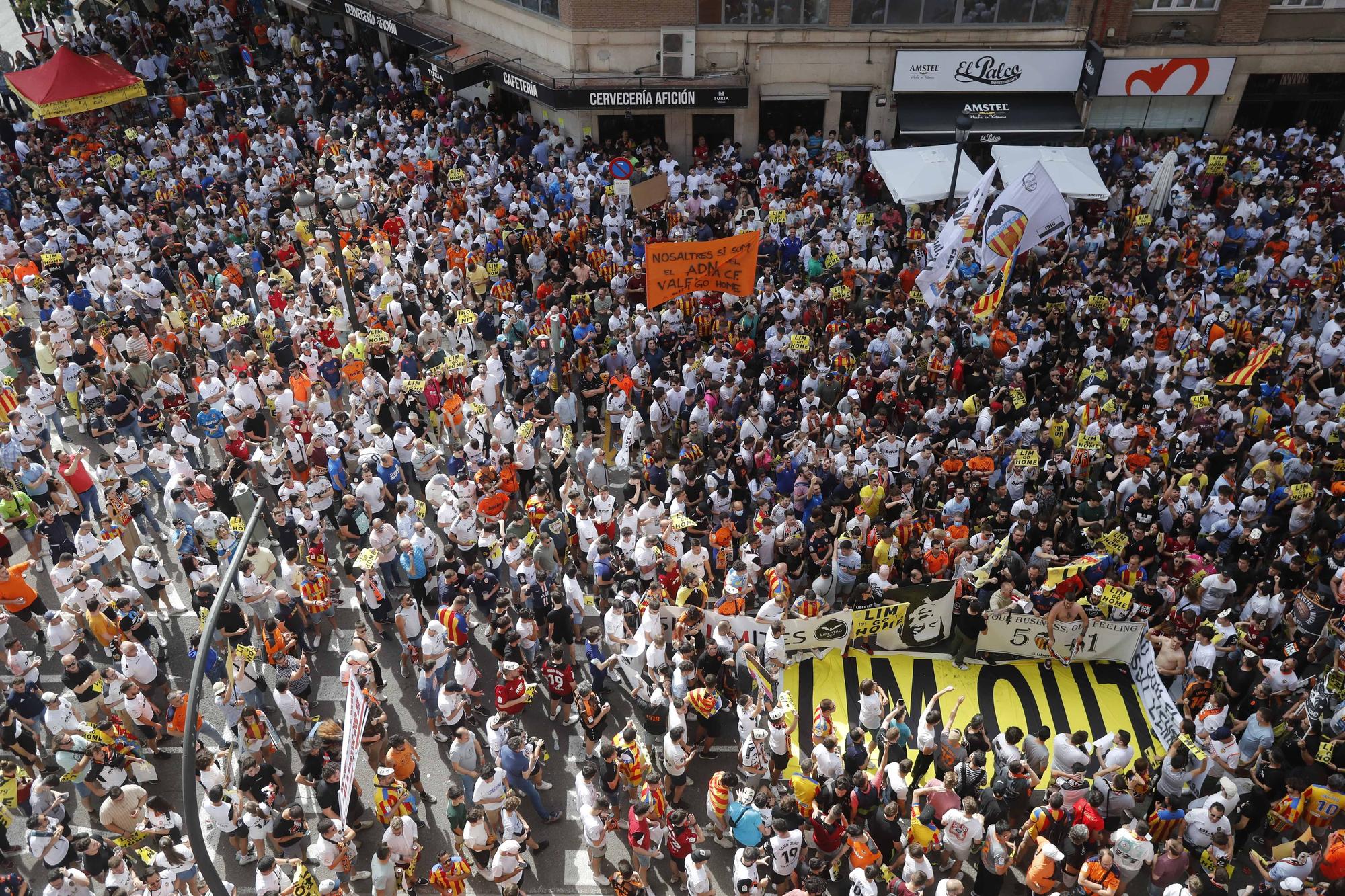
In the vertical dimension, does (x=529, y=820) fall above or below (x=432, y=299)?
below

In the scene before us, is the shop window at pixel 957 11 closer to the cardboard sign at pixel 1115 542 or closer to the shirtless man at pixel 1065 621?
the cardboard sign at pixel 1115 542

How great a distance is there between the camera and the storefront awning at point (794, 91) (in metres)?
24.9

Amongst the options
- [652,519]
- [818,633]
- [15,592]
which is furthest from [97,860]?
[818,633]

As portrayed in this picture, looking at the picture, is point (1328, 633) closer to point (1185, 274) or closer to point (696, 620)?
point (696, 620)

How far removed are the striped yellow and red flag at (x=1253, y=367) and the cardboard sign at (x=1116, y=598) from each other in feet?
16.8

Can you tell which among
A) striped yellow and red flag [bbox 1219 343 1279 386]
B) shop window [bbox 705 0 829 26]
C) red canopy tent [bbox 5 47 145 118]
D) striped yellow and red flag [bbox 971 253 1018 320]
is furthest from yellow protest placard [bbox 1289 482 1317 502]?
red canopy tent [bbox 5 47 145 118]

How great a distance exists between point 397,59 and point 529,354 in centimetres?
1800

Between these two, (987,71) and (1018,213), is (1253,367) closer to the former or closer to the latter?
(1018,213)

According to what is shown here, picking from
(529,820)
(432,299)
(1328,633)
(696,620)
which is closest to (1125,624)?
(1328,633)

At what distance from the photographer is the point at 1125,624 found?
1184cm

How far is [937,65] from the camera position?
24.5 meters

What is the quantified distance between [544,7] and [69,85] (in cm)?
1200

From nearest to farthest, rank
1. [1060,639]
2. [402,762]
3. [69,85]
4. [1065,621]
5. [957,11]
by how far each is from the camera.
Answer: [402,762] → [1065,621] → [1060,639] → [957,11] → [69,85]

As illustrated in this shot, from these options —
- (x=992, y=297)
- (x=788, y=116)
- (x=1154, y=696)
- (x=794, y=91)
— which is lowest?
(x=1154, y=696)
